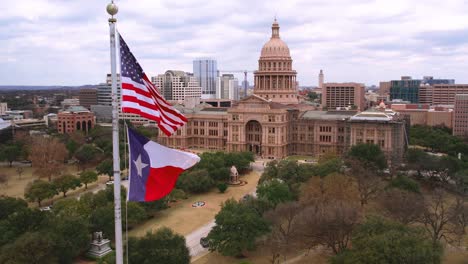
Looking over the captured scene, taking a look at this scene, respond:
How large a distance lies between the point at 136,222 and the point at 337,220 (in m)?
27.7

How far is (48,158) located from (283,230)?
6292 cm

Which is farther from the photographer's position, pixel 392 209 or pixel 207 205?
pixel 207 205

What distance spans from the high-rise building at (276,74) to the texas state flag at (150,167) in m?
103

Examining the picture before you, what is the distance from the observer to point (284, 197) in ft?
197

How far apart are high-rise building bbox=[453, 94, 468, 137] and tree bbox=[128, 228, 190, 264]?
132 meters

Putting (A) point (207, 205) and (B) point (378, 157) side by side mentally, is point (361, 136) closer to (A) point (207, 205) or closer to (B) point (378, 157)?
(B) point (378, 157)

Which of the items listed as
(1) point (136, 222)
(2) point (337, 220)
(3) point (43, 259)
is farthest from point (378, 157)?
(3) point (43, 259)

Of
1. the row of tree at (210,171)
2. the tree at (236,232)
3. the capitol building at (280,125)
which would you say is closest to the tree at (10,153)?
the capitol building at (280,125)

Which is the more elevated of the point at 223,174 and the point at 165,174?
the point at 165,174

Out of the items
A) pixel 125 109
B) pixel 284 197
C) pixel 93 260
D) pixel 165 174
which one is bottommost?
pixel 93 260

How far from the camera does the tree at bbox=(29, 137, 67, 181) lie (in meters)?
83.8

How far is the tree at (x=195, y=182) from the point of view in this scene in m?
73.8

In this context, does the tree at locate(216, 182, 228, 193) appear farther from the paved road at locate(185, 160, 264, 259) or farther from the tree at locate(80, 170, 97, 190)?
the tree at locate(80, 170, 97, 190)

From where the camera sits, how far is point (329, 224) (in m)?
42.8
